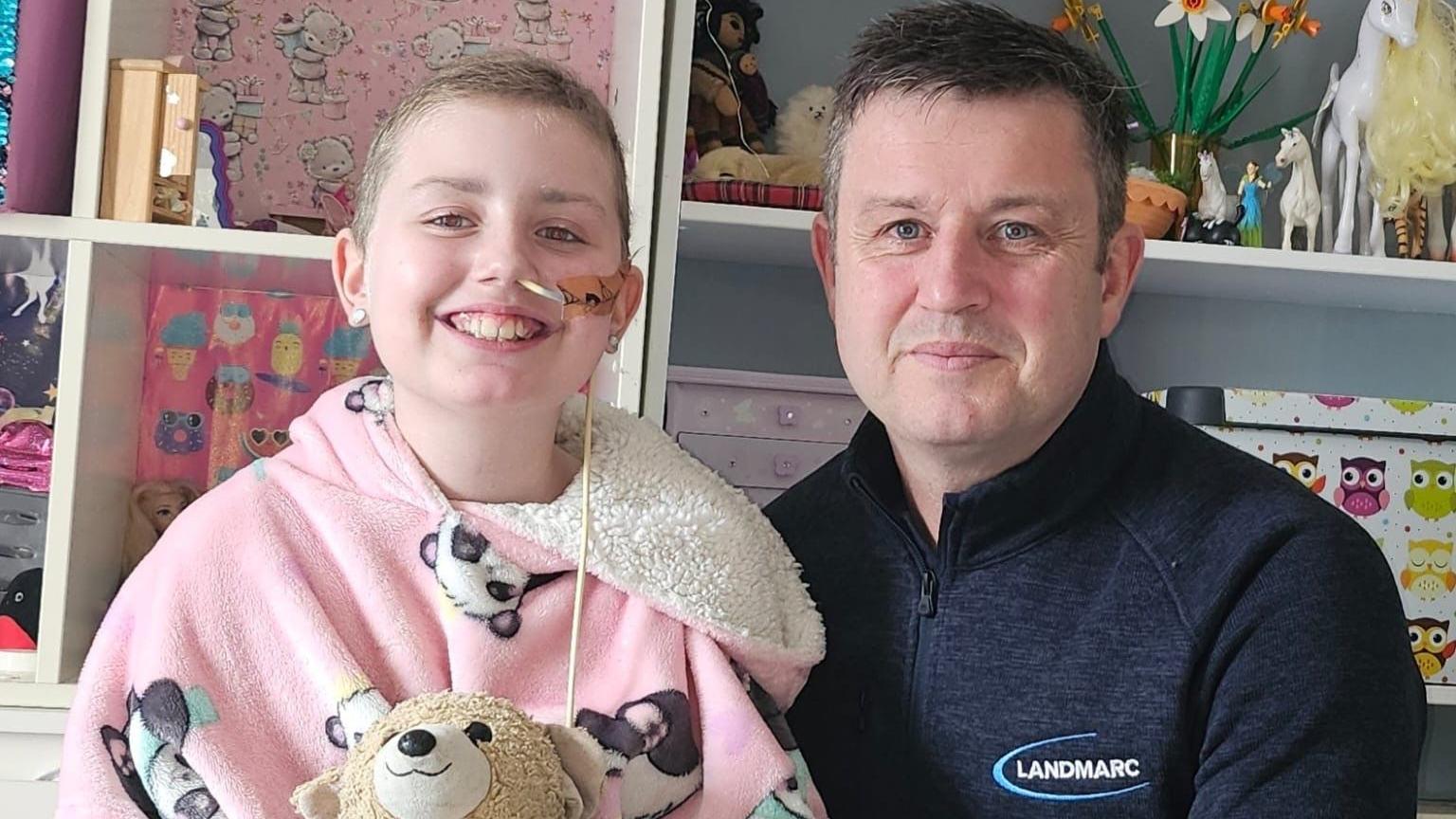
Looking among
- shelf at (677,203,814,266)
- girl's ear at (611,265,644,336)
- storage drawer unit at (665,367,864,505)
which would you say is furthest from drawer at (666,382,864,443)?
girl's ear at (611,265,644,336)

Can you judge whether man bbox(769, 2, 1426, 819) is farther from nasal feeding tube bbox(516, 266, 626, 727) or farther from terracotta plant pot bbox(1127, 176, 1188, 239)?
terracotta plant pot bbox(1127, 176, 1188, 239)

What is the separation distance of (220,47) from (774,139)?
0.75m

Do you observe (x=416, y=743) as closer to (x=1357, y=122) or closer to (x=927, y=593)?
(x=927, y=593)

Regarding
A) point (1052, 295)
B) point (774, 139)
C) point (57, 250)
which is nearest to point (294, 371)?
point (57, 250)

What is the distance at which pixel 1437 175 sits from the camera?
2.00m

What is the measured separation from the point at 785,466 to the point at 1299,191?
0.81 m

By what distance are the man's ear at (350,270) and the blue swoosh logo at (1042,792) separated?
614 millimetres

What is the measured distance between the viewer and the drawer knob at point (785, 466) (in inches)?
77.4

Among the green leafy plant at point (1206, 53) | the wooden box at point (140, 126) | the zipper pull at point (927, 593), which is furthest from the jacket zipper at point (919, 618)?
the green leafy plant at point (1206, 53)

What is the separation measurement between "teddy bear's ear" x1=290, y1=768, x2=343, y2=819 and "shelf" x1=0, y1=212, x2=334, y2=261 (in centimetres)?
80

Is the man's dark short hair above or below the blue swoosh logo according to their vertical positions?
above

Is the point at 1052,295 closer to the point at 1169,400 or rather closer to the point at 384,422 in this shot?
the point at 384,422

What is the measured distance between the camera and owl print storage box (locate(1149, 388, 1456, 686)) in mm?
1917

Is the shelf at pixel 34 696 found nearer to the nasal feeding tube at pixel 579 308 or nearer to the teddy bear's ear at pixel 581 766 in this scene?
the nasal feeding tube at pixel 579 308
